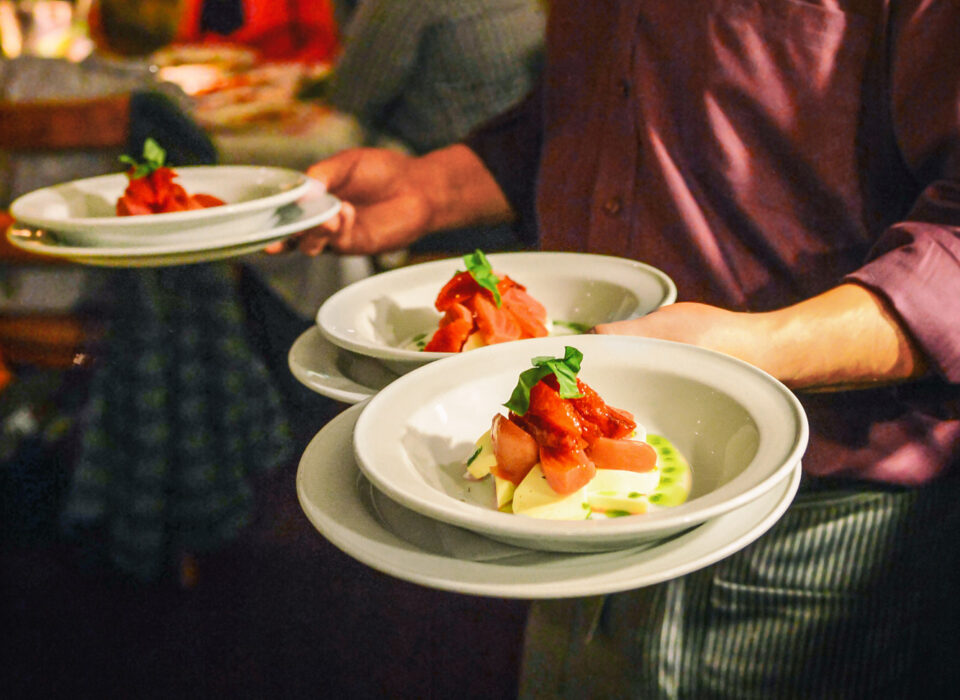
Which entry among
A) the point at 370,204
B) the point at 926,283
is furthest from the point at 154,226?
the point at 926,283

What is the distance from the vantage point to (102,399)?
100 cm

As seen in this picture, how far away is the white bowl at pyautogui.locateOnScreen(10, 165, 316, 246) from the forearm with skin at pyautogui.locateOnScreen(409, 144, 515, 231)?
21 centimetres

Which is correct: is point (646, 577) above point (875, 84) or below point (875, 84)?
below

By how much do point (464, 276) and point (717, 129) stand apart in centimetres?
34

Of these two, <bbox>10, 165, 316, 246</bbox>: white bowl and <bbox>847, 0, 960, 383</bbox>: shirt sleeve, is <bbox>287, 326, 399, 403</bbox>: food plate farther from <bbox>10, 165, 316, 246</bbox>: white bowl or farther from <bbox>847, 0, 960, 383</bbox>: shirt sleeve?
<bbox>847, 0, 960, 383</bbox>: shirt sleeve

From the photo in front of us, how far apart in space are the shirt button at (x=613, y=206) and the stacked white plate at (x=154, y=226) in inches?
13.4

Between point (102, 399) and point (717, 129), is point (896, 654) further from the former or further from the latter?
point (102, 399)

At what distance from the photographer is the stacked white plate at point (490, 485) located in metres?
0.44

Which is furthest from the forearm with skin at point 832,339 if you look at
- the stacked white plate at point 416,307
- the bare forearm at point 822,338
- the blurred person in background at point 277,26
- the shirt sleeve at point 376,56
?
the blurred person in background at point 277,26

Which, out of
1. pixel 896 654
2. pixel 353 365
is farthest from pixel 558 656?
pixel 353 365

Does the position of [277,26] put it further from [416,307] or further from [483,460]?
[483,460]

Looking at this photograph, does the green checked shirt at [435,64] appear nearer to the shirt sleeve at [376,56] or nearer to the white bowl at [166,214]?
the shirt sleeve at [376,56]

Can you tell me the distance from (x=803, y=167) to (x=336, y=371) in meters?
0.57

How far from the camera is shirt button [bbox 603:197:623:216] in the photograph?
3.06 ft
